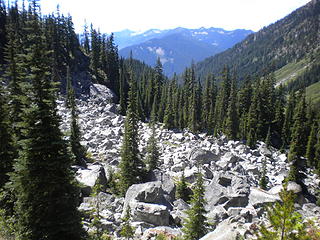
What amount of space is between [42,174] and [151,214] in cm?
1153

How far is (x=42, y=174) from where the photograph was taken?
10.8 m

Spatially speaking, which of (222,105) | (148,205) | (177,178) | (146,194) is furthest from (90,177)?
(222,105)

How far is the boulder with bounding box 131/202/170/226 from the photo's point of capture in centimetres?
2009

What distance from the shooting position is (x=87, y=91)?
81.0 meters

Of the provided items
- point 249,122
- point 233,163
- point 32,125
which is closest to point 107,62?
point 249,122

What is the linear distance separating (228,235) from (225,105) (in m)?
62.1

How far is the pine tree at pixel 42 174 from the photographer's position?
10.6 meters

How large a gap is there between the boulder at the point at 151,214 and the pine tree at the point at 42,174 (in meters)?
9.77

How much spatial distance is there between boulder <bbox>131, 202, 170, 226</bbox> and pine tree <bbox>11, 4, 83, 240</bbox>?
9.77m

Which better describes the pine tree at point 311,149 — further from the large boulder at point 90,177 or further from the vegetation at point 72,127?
the large boulder at point 90,177

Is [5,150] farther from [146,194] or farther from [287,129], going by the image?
[287,129]

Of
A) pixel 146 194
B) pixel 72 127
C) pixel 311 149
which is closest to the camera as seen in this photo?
pixel 146 194

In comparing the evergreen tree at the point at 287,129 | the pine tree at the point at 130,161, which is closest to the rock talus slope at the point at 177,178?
the pine tree at the point at 130,161

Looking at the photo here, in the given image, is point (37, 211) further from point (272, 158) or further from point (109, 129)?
point (272, 158)
